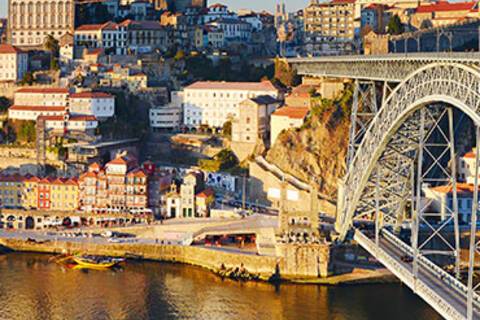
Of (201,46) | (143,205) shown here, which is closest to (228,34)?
(201,46)

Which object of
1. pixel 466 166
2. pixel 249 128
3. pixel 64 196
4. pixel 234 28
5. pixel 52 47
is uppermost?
pixel 234 28

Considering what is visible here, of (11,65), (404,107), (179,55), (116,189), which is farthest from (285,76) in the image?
(404,107)

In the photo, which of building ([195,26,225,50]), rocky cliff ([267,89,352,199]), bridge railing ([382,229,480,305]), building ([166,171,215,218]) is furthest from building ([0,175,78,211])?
building ([195,26,225,50])

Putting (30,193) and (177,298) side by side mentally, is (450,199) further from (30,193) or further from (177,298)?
(30,193)

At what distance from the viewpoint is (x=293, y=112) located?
132ft

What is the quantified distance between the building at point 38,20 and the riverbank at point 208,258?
2141 cm

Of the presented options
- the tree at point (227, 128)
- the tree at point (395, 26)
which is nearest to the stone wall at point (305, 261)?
the tree at point (227, 128)

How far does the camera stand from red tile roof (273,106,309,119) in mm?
39875

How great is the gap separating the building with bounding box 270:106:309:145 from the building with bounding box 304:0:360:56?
13.7 meters

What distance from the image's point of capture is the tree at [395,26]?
49231mm

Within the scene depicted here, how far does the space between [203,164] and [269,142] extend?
2754mm

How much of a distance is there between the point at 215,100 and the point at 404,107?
2275cm

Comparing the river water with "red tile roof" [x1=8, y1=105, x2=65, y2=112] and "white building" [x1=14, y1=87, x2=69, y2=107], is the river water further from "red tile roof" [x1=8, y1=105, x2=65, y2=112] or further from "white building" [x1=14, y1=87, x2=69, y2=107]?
"white building" [x1=14, y1=87, x2=69, y2=107]

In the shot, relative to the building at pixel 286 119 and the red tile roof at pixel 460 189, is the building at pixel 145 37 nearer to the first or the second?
the building at pixel 286 119
